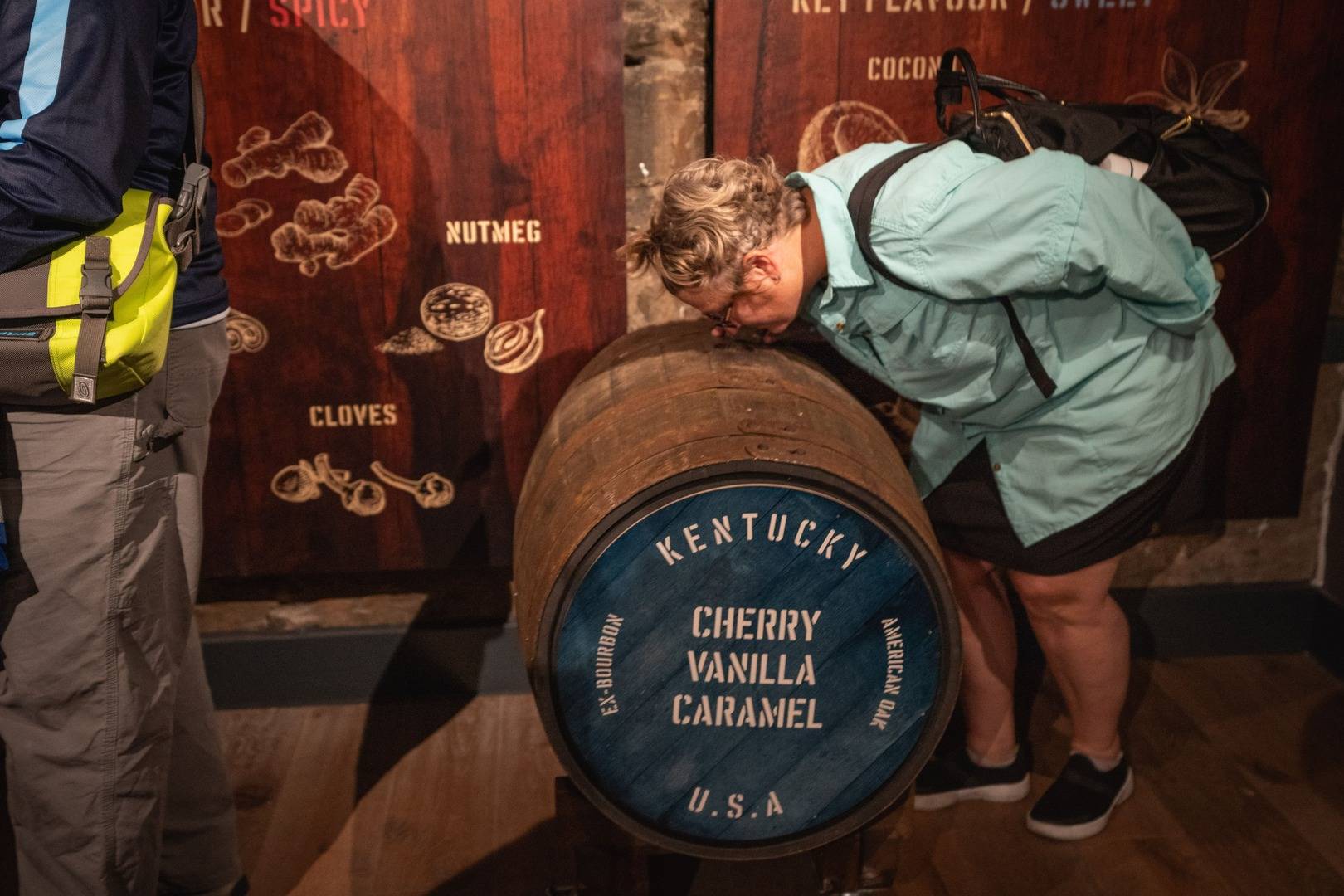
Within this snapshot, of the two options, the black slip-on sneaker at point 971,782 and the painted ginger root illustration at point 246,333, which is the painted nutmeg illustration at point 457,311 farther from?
the black slip-on sneaker at point 971,782

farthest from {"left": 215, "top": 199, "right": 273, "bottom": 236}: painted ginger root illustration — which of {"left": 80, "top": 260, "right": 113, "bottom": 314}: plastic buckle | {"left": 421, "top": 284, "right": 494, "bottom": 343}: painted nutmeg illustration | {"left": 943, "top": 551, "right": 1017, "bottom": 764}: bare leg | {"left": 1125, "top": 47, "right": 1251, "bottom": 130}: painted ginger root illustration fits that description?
{"left": 1125, "top": 47, "right": 1251, "bottom": 130}: painted ginger root illustration

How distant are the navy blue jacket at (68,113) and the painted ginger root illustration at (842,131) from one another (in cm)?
128

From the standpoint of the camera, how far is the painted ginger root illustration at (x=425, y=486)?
2.57m

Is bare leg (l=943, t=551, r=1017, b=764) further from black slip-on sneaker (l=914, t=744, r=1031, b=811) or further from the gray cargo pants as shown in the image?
the gray cargo pants

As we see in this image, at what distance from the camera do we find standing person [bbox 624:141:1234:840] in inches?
64.9

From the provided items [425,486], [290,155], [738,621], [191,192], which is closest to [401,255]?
[290,155]

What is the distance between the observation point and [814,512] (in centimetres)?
159

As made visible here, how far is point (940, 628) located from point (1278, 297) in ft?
4.90

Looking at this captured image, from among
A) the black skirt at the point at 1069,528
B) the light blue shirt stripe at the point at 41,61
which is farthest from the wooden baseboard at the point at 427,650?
the light blue shirt stripe at the point at 41,61

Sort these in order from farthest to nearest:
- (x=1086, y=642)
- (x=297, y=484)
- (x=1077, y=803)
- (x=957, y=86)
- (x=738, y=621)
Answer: (x=297, y=484)
(x=1077, y=803)
(x=1086, y=642)
(x=957, y=86)
(x=738, y=621)

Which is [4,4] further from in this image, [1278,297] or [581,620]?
[1278,297]

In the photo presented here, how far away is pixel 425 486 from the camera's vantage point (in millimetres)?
2586

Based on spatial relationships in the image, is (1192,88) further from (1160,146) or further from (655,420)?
(655,420)

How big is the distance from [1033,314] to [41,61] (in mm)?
1424
